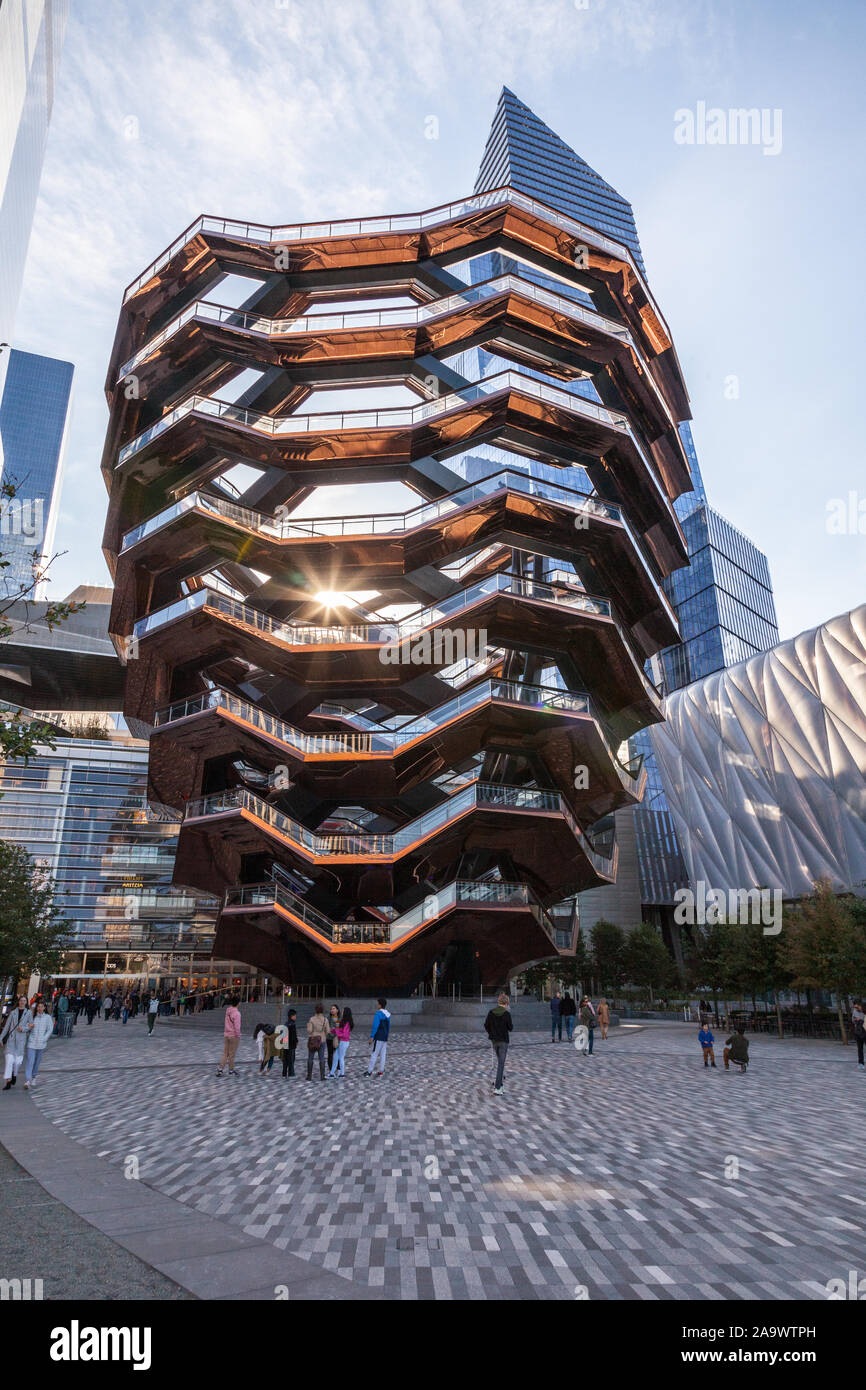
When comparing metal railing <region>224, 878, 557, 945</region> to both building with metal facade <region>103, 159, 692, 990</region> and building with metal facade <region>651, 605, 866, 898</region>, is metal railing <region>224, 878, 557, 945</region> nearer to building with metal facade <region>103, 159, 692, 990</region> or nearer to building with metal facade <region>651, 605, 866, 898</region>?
building with metal facade <region>103, 159, 692, 990</region>

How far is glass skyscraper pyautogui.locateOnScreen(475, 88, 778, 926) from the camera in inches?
3967

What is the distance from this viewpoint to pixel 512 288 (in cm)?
3703

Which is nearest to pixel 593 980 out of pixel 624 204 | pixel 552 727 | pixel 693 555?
pixel 552 727

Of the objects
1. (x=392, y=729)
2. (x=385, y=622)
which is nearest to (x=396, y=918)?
(x=392, y=729)

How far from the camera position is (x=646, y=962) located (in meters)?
70.2

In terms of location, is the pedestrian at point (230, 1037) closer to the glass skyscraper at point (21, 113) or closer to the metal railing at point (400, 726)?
the metal railing at point (400, 726)

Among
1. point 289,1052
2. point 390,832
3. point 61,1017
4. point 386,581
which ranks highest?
point 386,581

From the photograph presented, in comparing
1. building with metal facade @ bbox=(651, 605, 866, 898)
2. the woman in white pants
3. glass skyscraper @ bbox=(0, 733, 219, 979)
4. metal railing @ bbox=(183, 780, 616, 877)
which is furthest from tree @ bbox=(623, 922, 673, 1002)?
the woman in white pants

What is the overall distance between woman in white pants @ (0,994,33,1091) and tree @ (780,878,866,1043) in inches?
1166

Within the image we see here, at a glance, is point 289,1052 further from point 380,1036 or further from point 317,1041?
point 380,1036

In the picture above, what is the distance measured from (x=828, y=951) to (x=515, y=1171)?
3078 cm

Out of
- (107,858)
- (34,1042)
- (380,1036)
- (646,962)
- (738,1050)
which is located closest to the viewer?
(34,1042)

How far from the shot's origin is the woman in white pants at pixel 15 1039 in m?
16.3
